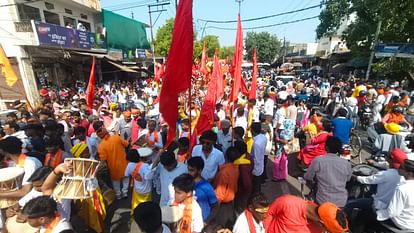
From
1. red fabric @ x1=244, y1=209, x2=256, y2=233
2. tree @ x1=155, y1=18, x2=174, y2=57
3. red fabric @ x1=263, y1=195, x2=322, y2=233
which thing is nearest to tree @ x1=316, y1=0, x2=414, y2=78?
red fabric @ x1=263, y1=195, x2=322, y2=233

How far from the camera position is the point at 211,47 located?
190ft

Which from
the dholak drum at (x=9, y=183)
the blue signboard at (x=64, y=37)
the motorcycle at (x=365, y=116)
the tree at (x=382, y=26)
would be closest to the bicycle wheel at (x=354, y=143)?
the motorcycle at (x=365, y=116)

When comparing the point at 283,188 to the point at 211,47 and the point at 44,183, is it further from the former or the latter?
the point at 211,47

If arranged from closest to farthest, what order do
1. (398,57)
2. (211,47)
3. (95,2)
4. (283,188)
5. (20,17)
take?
(283,188) → (398,57) → (20,17) → (95,2) → (211,47)

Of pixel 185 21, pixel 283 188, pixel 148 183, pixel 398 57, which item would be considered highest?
pixel 185 21

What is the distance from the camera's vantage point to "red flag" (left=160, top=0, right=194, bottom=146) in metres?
2.89

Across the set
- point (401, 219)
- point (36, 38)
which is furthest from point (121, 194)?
point (36, 38)

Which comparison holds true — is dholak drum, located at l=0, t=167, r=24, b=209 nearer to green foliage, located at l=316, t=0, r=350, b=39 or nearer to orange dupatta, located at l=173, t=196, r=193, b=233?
orange dupatta, located at l=173, t=196, r=193, b=233

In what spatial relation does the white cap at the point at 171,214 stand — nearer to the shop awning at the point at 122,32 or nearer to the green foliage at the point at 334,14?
the shop awning at the point at 122,32

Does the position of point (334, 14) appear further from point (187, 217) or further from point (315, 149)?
point (187, 217)

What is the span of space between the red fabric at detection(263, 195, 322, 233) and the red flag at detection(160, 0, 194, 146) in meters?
1.44

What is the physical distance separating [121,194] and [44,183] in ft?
8.12

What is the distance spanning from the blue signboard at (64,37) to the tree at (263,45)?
48.2m

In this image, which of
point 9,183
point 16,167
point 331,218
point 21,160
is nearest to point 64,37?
point 21,160
